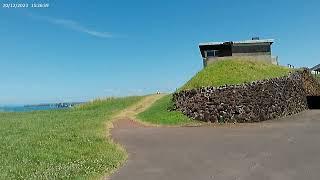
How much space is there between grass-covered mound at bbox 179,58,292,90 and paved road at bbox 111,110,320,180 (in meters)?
8.83

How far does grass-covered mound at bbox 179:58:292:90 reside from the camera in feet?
126

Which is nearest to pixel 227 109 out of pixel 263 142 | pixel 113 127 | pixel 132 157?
pixel 113 127

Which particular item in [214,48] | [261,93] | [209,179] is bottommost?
[209,179]

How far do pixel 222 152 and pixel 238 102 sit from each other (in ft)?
50.8

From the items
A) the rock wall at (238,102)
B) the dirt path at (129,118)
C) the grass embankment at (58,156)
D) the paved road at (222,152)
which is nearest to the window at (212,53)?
the dirt path at (129,118)

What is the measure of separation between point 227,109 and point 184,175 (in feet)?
64.3

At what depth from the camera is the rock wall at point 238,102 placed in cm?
3378

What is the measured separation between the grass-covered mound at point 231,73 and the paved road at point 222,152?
347 inches

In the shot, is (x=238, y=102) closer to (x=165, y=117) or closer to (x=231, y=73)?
(x=165, y=117)

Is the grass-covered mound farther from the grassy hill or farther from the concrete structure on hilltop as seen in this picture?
A: the concrete structure on hilltop

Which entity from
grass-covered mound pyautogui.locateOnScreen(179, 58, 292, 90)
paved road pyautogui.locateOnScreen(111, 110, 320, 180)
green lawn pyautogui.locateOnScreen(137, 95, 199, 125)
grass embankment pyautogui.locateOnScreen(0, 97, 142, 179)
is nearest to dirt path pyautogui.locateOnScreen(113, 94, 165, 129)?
green lawn pyautogui.locateOnScreen(137, 95, 199, 125)

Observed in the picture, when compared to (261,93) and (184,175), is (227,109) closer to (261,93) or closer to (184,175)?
(261,93)

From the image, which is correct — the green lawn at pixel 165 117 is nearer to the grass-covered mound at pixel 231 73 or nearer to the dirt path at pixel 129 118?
the dirt path at pixel 129 118

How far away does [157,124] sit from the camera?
3291 centimetres
